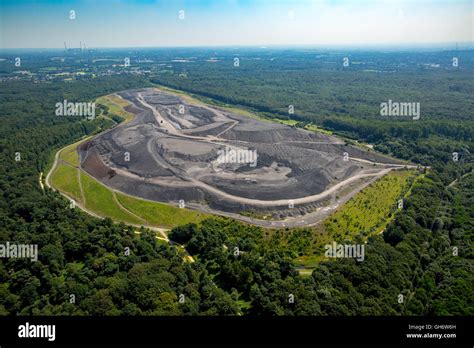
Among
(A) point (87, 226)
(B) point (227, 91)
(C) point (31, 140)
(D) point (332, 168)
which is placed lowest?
(A) point (87, 226)

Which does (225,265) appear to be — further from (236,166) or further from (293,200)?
(236,166)

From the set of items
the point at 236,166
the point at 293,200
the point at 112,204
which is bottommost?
the point at 112,204

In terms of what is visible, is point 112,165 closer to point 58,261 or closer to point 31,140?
point 31,140

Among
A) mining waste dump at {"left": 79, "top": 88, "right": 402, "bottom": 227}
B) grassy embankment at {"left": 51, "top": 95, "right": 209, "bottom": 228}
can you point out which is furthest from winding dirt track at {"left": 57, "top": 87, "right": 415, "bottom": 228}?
grassy embankment at {"left": 51, "top": 95, "right": 209, "bottom": 228}

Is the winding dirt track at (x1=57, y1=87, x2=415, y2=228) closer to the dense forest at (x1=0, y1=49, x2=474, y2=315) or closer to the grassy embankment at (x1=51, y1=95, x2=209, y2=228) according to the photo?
the grassy embankment at (x1=51, y1=95, x2=209, y2=228)

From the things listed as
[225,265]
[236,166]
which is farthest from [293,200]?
[225,265]

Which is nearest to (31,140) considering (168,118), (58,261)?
(168,118)

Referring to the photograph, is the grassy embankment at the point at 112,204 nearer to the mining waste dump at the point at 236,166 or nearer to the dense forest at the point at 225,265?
the mining waste dump at the point at 236,166

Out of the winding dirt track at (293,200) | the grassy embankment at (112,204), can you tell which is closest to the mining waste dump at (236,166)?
the winding dirt track at (293,200)
